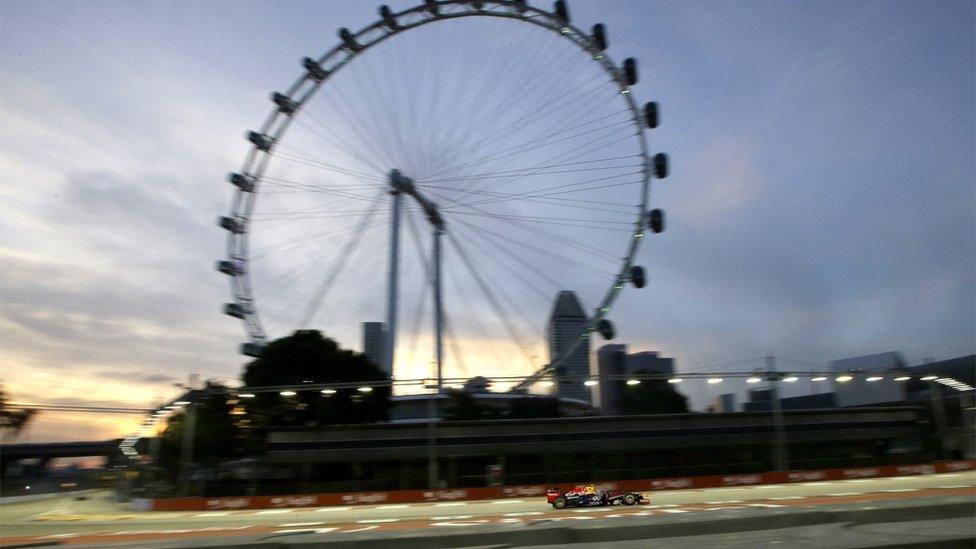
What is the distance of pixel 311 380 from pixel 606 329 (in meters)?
30.4

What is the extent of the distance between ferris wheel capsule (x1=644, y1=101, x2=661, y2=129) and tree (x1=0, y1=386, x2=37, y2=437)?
42.7m

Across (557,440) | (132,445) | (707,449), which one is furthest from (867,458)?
(132,445)

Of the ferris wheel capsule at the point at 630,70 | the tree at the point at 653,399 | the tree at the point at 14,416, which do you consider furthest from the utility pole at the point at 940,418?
the tree at the point at 14,416

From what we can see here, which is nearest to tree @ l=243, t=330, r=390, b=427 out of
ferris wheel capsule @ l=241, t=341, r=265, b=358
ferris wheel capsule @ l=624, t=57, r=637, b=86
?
ferris wheel capsule @ l=241, t=341, r=265, b=358

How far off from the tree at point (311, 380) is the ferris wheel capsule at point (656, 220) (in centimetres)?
3139

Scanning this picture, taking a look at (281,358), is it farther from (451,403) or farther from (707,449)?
(707,449)

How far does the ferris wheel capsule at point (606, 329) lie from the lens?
133 feet

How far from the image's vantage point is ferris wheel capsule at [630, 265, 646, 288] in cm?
4009

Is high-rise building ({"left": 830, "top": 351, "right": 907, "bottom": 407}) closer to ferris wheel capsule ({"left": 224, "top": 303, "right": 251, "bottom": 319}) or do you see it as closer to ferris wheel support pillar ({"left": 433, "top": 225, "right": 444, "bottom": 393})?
ferris wheel support pillar ({"left": 433, "top": 225, "right": 444, "bottom": 393})

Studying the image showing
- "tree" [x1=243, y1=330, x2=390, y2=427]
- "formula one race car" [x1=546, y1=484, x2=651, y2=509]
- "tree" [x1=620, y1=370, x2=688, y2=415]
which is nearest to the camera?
"formula one race car" [x1=546, y1=484, x2=651, y2=509]

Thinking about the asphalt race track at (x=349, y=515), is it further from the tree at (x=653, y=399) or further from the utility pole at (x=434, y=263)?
the tree at (x=653, y=399)

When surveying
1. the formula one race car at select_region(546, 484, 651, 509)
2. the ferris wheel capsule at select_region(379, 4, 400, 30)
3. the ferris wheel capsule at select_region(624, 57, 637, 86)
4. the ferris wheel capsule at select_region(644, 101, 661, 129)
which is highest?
the ferris wheel capsule at select_region(379, 4, 400, 30)

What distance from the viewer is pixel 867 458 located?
4331cm

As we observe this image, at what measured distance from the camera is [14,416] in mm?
44750
